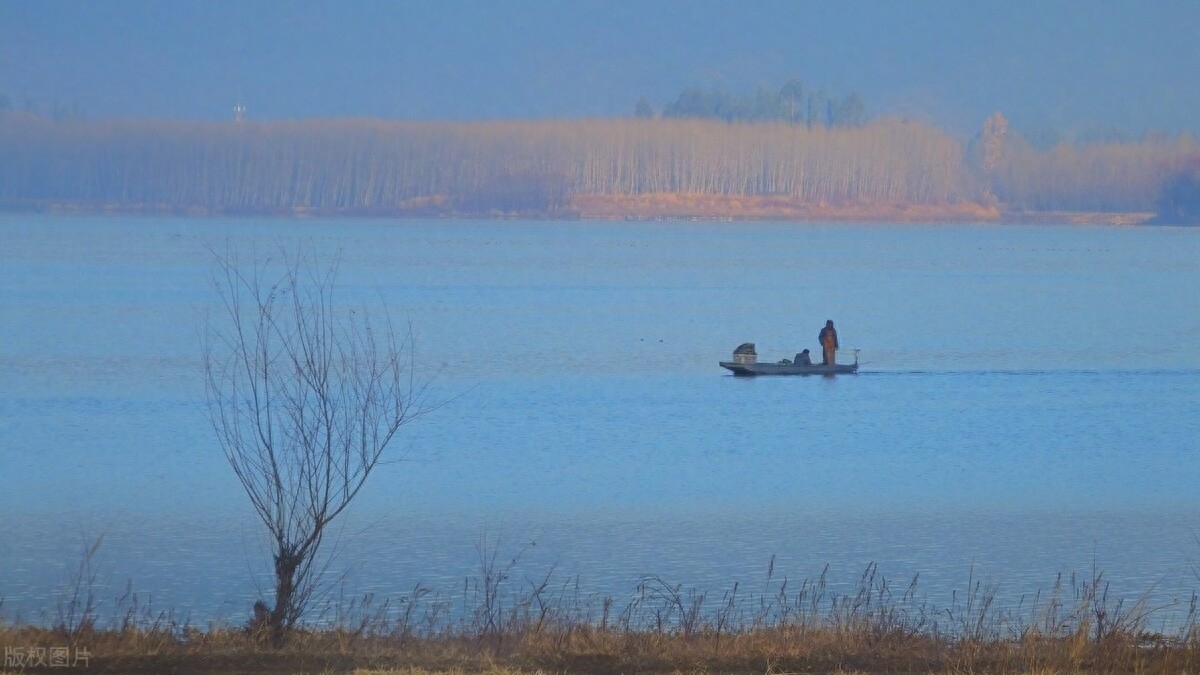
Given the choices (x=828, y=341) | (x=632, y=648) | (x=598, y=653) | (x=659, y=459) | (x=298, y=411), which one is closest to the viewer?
(x=598, y=653)

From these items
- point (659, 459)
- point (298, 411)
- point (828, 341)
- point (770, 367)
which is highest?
point (828, 341)

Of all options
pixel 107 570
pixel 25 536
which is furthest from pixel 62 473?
pixel 107 570

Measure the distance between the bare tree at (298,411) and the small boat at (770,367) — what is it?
7091 millimetres

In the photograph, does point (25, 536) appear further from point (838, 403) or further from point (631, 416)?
point (838, 403)

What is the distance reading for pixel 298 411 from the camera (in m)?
12.4

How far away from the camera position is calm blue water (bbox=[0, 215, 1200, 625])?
592 inches

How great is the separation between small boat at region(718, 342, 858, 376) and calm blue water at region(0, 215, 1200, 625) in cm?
41

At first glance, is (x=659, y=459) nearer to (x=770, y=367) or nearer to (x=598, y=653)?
(x=770, y=367)

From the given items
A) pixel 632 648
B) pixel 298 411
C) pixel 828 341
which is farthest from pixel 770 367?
pixel 632 648

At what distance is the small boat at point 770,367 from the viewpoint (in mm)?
34000

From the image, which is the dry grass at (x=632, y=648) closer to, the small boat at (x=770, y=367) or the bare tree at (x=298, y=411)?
the bare tree at (x=298, y=411)

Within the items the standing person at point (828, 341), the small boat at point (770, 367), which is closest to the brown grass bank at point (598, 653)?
the small boat at point (770, 367)

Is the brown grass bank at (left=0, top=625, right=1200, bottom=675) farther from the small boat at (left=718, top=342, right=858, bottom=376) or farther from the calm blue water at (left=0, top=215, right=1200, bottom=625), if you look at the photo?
the small boat at (left=718, top=342, right=858, bottom=376)

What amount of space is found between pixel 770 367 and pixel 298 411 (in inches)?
918
